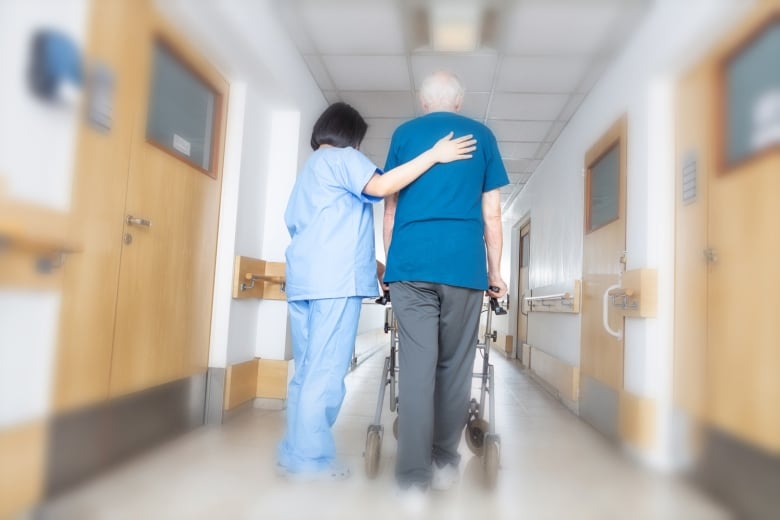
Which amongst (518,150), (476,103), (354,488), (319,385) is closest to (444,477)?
(354,488)

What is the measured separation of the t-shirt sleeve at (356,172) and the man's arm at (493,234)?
15.1 inches

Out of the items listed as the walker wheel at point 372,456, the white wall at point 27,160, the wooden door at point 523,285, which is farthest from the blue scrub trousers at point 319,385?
the wooden door at point 523,285

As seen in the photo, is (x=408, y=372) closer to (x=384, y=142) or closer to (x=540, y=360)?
(x=540, y=360)

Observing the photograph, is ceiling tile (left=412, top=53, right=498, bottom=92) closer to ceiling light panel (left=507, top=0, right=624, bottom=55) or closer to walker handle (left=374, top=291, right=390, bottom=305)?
ceiling light panel (left=507, top=0, right=624, bottom=55)

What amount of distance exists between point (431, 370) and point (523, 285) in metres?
5.21

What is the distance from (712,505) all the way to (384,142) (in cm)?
401

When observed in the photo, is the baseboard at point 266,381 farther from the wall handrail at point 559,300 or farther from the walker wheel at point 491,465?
the wall handrail at point 559,300

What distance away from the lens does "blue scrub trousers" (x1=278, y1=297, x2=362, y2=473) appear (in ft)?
5.30

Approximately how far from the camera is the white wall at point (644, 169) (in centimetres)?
117

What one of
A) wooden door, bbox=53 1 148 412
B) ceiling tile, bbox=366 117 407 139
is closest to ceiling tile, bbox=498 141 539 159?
ceiling tile, bbox=366 117 407 139

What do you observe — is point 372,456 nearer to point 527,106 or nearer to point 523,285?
point 527,106

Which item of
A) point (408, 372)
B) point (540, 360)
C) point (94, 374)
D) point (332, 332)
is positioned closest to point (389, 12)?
point (332, 332)

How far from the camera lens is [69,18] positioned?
670 mm

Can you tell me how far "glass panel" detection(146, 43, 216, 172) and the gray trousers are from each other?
88cm
